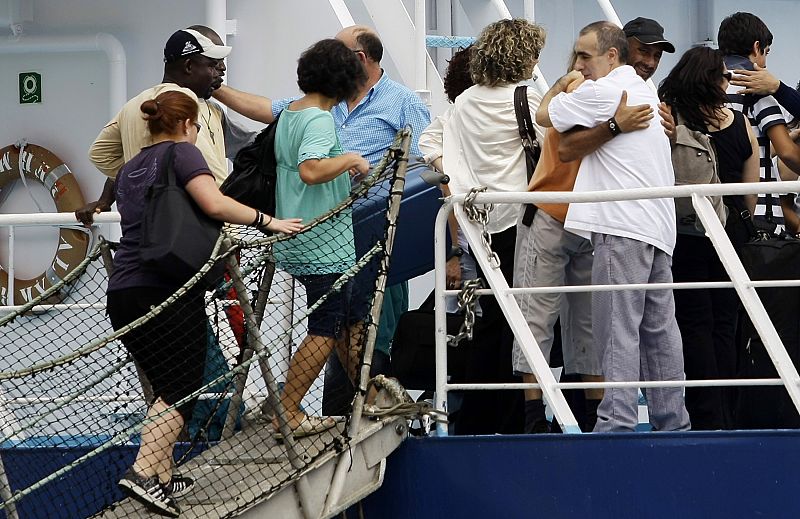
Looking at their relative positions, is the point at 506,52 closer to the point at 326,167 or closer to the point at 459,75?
the point at 459,75

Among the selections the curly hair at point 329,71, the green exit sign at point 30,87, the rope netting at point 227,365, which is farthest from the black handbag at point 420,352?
the green exit sign at point 30,87

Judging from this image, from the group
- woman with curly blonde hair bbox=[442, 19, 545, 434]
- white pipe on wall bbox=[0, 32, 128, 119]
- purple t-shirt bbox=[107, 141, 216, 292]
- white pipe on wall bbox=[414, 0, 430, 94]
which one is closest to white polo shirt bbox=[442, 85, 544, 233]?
woman with curly blonde hair bbox=[442, 19, 545, 434]

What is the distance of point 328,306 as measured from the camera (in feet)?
16.3

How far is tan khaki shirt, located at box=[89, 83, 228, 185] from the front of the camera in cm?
532

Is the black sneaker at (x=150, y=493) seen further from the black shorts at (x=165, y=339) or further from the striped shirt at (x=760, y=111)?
the striped shirt at (x=760, y=111)

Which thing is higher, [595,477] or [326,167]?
[326,167]

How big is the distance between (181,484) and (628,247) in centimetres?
177

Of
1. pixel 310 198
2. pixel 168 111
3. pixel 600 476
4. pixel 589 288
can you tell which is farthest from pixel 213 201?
pixel 600 476

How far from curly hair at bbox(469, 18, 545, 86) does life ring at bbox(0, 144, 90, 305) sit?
111 inches

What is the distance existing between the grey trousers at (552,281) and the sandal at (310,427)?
2.48 feet

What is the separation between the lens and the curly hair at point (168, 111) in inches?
181

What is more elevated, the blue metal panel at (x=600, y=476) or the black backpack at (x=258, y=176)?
the black backpack at (x=258, y=176)

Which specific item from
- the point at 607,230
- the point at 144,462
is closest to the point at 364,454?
the point at 144,462

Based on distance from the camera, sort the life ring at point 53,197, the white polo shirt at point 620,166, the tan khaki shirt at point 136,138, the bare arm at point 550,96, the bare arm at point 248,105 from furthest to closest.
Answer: the life ring at point 53,197, the bare arm at point 248,105, the tan khaki shirt at point 136,138, the bare arm at point 550,96, the white polo shirt at point 620,166
